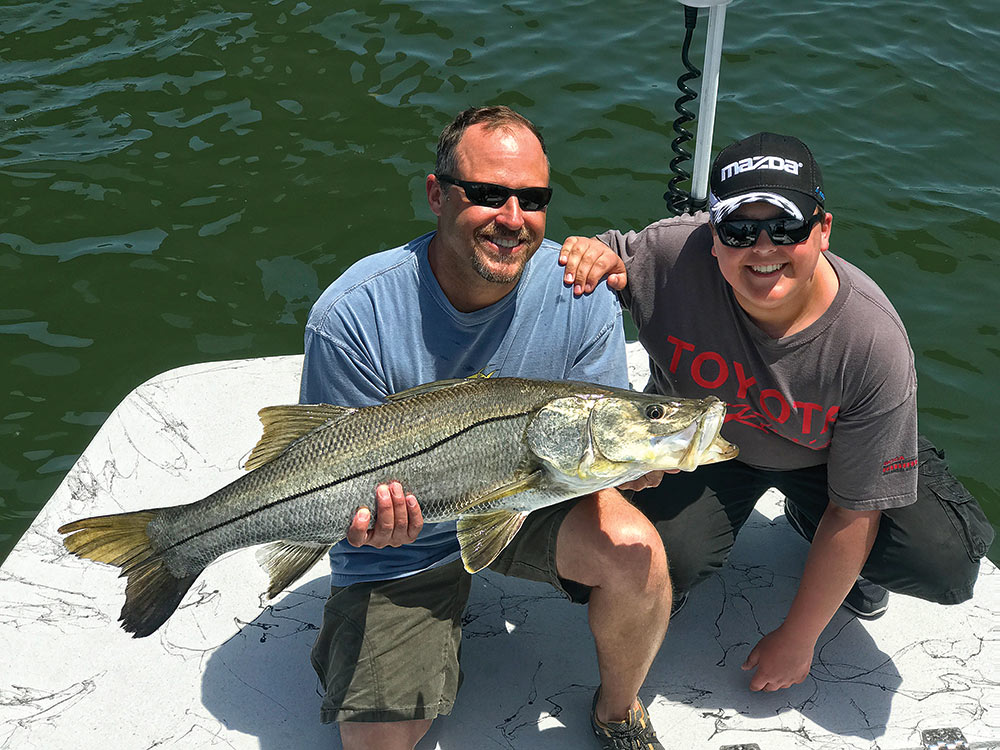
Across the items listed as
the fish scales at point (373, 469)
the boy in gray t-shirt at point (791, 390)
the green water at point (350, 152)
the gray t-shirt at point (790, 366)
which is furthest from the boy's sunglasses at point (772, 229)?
the green water at point (350, 152)

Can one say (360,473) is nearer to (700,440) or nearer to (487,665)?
(700,440)

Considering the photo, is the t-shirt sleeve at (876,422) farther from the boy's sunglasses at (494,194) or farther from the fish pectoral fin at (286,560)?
the fish pectoral fin at (286,560)

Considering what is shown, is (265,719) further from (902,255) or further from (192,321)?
(902,255)

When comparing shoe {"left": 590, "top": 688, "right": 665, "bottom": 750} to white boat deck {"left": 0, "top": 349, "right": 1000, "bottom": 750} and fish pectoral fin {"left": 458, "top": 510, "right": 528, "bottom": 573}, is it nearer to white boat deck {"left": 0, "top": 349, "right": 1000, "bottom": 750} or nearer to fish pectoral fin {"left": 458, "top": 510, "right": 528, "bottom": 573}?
white boat deck {"left": 0, "top": 349, "right": 1000, "bottom": 750}

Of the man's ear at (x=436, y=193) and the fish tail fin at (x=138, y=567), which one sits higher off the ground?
the man's ear at (x=436, y=193)

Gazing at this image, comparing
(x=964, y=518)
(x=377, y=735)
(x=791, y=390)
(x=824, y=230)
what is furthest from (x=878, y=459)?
(x=377, y=735)

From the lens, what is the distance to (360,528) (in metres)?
3.09

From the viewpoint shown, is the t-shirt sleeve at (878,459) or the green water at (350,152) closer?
the t-shirt sleeve at (878,459)

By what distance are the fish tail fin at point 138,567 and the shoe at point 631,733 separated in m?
1.63

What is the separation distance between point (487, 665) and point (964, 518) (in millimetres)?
1986

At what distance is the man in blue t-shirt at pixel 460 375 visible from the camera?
3.45 m

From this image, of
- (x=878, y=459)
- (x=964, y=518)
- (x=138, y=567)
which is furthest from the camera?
(x=964, y=518)

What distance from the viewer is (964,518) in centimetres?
385

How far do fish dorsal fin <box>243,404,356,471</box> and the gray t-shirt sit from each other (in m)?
1.33
